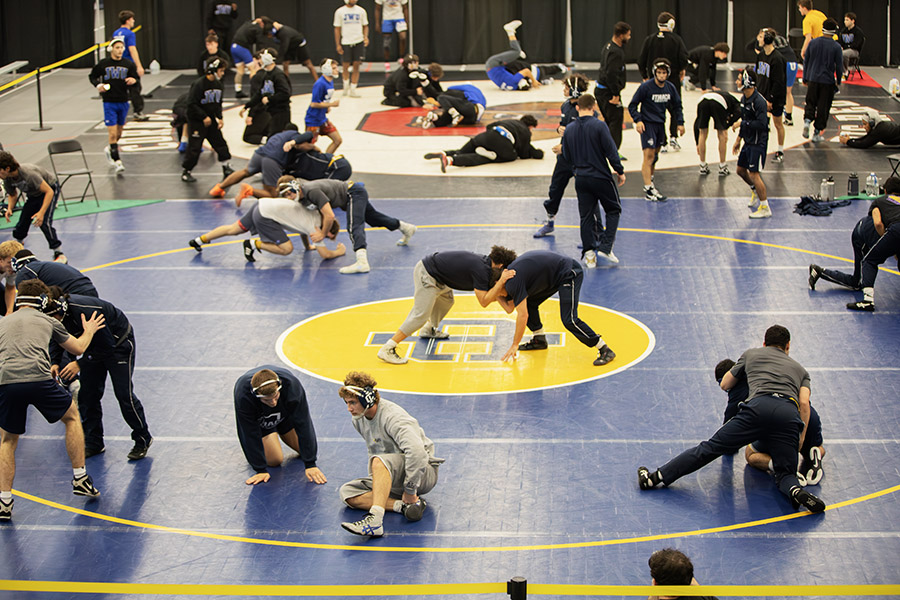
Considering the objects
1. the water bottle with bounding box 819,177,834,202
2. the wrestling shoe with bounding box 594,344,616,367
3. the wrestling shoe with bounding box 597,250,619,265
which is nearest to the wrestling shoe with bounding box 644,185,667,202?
the water bottle with bounding box 819,177,834,202

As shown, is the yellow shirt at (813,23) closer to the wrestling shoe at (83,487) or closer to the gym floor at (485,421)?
the gym floor at (485,421)

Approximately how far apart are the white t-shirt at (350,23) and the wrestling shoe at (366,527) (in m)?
19.5

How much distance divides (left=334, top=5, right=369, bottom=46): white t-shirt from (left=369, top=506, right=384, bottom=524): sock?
1940 cm

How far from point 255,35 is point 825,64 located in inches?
487

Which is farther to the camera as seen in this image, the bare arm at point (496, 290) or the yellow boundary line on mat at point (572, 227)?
the yellow boundary line on mat at point (572, 227)

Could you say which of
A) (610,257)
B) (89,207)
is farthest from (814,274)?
(89,207)

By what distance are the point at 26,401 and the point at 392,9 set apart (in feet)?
69.1

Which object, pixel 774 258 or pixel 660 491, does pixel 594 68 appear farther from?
pixel 660 491

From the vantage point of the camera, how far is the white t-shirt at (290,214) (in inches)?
513

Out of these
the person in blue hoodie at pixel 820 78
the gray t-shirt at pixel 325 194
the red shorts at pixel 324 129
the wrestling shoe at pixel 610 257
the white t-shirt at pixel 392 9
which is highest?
the white t-shirt at pixel 392 9

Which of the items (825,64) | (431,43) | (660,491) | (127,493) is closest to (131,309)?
(127,493)

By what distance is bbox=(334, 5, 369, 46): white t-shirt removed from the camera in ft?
82.9

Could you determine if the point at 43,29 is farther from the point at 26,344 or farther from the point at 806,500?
the point at 806,500

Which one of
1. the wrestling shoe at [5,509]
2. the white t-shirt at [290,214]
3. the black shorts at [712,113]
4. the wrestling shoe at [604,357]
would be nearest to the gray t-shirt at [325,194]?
the white t-shirt at [290,214]
